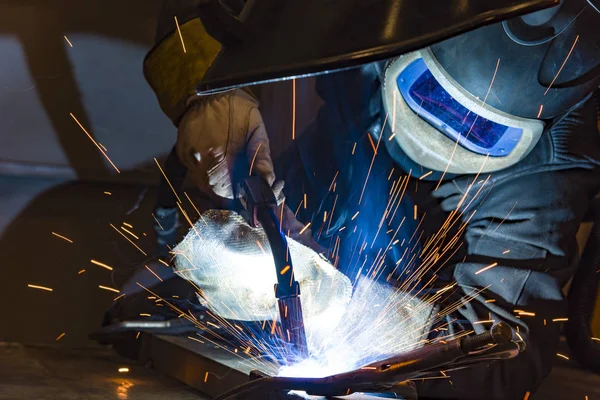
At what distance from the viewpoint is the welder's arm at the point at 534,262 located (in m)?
1.15

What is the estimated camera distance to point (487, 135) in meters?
1.11

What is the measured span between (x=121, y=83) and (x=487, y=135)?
1473 millimetres

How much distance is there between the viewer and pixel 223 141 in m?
1.26

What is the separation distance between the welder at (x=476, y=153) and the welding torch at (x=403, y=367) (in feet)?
1.14

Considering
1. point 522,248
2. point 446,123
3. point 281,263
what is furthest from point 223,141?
point 522,248

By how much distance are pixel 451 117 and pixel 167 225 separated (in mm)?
1086

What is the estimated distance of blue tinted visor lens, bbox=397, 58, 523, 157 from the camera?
1091mm

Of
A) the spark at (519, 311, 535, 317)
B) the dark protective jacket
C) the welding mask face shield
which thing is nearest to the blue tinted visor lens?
the welding mask face shield

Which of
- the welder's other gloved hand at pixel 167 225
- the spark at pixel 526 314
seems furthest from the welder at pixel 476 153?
the welder's other gloved hand at pixel 167 225

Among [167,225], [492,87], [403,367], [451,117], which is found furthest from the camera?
[167,225]

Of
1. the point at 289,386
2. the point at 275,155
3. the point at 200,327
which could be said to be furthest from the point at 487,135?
the point at 200,327

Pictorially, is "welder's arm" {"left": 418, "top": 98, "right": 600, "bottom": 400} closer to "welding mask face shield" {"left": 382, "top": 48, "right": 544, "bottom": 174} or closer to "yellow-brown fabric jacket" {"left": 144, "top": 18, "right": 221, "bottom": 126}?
"welding mask face shield" {"left": 382, "top": 48, "right": 544, "bottom": 174}

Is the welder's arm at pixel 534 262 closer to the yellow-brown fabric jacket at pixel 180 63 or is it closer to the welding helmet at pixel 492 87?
the welding helmet at pixel 492 87

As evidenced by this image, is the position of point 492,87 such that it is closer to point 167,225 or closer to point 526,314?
point 526,314
